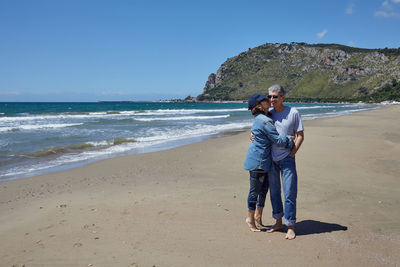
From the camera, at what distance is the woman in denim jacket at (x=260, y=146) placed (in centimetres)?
352

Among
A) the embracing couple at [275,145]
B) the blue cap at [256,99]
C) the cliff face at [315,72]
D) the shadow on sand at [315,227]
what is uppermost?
the cliff face at [315,72]

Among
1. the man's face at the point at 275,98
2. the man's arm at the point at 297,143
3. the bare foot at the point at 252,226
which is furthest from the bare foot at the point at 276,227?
the man's face at the point at 275,98

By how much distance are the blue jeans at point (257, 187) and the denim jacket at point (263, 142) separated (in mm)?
115

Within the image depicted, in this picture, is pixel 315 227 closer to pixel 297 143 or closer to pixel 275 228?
pixel 275 228

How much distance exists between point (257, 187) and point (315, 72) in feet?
582

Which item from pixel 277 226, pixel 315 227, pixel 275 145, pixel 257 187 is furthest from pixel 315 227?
pixel 275 145

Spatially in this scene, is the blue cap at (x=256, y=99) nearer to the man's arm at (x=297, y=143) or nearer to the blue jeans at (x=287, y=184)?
the man's arm at (x=297, y=143)

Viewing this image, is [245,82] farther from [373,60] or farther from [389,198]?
[389,198]

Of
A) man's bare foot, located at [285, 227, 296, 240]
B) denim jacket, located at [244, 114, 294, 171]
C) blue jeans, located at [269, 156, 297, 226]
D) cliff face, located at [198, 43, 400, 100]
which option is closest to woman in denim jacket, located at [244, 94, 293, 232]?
denim jacket, located at [244, 114, 294, 171]

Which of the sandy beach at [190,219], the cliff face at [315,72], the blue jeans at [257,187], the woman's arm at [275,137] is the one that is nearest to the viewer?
the sandy beach at [190,219]

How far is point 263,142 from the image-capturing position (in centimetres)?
361

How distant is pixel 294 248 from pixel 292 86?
16976cm

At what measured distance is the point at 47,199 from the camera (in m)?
5.86

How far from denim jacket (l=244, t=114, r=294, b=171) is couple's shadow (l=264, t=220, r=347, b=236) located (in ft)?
3.32
